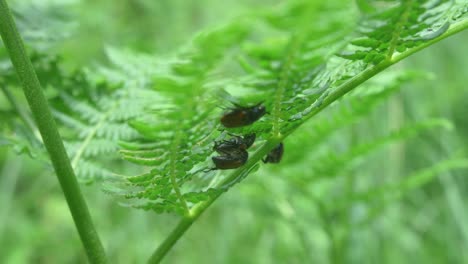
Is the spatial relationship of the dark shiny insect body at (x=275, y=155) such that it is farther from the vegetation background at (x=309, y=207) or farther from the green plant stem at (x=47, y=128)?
the green plant stem at (x=47, y=128)

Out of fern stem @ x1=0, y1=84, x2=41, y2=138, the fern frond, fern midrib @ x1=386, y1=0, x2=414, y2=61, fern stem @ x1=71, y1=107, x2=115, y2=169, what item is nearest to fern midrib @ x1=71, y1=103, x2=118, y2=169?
Answer: fern stem @ x1=71, y1=107, x2=115, y2=169

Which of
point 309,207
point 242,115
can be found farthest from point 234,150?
point 309,207

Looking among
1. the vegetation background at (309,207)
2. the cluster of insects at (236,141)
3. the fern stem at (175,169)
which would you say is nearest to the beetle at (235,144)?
the cluster of insects at (236,141)

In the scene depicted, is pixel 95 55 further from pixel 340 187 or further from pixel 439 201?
pixel 439 201

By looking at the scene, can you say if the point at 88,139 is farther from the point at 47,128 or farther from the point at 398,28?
the point at 398,28

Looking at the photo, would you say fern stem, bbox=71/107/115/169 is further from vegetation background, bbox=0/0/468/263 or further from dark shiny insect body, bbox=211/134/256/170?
vegetation background, bbox=0/0/468/263
